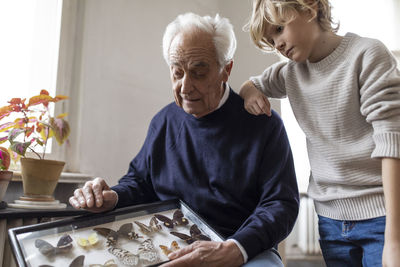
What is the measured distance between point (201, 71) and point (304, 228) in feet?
7.94

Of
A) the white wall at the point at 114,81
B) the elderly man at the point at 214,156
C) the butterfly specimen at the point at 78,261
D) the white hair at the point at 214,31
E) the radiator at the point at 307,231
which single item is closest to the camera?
the butterfly specimen at the point at 78,261

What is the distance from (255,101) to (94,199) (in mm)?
631

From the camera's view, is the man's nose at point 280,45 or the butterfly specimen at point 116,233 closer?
the butterfly specimen at point 116,233

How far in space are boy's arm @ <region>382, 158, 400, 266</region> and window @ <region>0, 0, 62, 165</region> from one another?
5.31 feet

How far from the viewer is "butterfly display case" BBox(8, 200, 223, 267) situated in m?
0.89

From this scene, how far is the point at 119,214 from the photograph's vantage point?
109 cm

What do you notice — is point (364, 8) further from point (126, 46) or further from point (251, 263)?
point (251, 263)

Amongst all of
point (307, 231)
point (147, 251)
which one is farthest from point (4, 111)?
point (307, 231)

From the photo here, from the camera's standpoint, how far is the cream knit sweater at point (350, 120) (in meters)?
1.04

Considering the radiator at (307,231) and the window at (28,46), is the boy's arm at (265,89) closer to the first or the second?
the window at (28,46)

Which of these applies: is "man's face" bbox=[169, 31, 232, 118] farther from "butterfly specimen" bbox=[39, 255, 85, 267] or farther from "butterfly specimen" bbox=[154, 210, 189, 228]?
"butterfly specimen" bbox=[39, 255, 85, 267]

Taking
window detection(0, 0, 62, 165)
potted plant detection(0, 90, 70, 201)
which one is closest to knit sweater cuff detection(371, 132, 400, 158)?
potted plant detection(0, 90, 70, 201)

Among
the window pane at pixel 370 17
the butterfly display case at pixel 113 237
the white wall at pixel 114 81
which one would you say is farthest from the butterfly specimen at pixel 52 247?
the window pane at pixel 370 17

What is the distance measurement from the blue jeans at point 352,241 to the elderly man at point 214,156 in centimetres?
17
